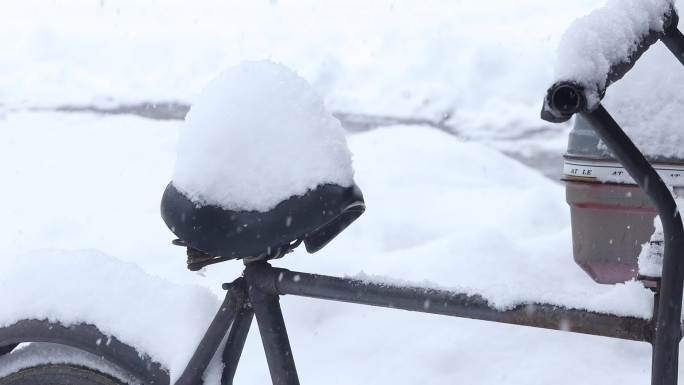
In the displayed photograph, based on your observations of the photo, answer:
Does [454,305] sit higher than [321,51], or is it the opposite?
[321,51]

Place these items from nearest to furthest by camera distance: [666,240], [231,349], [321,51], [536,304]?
[666,240]
[536,304]
[231,349]
[321,51]

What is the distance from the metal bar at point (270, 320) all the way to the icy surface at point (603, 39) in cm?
75

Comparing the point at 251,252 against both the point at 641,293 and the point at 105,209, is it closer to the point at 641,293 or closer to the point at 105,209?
the point at 641,293

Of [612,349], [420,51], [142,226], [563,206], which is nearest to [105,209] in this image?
[142,226]

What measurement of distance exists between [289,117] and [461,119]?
554cm

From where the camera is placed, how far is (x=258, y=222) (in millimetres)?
1471

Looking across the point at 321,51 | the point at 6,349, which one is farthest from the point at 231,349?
the point at 321,51

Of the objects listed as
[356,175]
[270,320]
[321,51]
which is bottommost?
[270,320]

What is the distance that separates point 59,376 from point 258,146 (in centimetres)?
69

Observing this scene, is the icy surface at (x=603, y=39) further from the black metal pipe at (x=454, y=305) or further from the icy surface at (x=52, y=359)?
the icy surface at (x=52, y=359)

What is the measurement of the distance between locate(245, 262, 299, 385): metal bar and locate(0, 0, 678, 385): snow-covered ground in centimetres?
18

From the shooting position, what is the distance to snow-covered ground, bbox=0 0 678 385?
9.62 feet

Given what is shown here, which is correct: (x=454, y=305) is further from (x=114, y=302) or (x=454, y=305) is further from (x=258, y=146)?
(x=114, y=302)

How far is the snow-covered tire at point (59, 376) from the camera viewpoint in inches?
66.5
